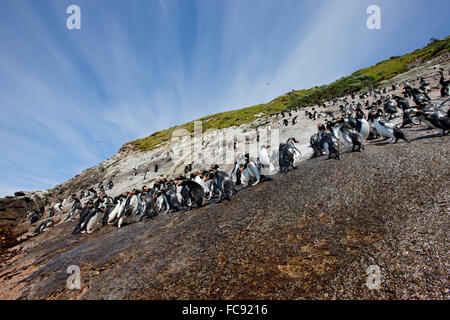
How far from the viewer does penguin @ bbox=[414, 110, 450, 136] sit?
27.2 ft

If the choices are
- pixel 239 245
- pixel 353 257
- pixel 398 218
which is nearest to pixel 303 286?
pixel 353 257

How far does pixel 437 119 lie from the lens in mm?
8664

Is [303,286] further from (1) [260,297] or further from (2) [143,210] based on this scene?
(2) [143,210]

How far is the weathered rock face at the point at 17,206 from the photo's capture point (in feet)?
107

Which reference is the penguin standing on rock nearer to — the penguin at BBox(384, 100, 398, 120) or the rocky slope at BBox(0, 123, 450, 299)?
the rocky slope at BBox(0, 123, 450, 299)

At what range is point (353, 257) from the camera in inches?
139

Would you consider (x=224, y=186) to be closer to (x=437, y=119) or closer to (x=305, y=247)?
(x=305, y=247)

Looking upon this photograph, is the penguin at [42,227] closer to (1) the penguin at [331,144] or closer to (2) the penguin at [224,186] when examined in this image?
(2) the penguin at [224,186]

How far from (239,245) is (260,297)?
1685mm

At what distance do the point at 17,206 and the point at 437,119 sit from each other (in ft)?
181

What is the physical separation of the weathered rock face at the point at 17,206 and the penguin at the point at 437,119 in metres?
47.9

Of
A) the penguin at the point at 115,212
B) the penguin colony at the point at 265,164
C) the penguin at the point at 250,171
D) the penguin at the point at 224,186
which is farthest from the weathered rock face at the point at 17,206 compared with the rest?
the penguin at the point at 250,171
